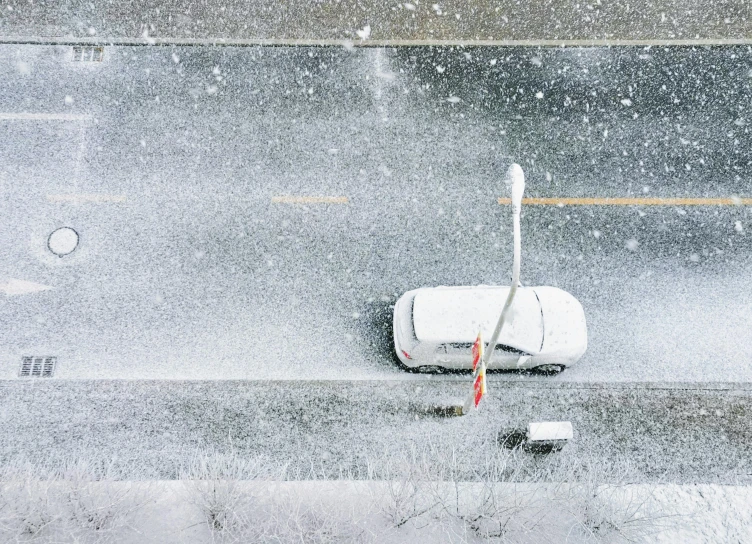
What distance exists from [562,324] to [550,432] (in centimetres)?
160

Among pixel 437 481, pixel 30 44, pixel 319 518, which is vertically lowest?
pixel 319 518

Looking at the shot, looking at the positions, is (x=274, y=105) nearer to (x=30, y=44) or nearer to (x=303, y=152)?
(x=303, y=152)

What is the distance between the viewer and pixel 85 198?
9.77 m

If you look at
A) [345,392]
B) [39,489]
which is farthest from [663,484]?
[39,489]

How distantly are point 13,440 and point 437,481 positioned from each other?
644cm

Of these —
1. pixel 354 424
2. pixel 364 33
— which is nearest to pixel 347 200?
pixel 364 33

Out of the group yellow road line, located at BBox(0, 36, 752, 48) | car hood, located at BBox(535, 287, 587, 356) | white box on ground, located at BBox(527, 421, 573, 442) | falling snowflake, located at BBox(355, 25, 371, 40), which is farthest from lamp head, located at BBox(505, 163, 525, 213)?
falling snowflake, located at BBox(355, 25, 371, 40)

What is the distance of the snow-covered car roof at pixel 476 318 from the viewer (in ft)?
26.4

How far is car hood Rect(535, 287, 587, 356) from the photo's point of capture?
8164 millimetres

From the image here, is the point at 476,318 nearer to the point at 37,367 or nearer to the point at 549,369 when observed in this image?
the point at 549,369

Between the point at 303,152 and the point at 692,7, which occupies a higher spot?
the point at 692,7

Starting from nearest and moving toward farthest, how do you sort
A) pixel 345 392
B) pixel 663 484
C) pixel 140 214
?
pixel 663 484, pixel 345 392, pixel 140 214

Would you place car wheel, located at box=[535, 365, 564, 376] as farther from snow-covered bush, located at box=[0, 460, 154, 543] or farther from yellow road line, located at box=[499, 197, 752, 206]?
snow-covered bush, located at box=[0, 460, 154, 543]

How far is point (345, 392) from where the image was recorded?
8672 mm
